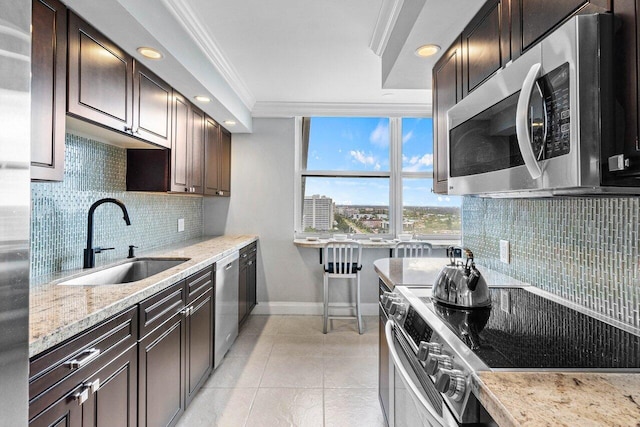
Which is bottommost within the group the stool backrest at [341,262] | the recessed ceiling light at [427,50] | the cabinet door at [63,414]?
the cabinet door at [63,414]

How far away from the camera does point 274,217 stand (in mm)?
4234

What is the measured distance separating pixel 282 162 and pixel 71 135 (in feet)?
7.94

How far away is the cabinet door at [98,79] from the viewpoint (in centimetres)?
154

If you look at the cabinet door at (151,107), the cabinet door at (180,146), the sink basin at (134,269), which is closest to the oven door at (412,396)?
the sink basin at (134,269)

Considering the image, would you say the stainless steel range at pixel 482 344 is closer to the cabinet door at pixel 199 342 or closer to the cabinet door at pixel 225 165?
the cabinet door at pixel 199 342

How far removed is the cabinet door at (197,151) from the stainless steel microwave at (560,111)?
251 centimetres

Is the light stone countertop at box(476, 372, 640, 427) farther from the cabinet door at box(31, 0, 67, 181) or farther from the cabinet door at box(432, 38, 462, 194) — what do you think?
the cabinet door at box(31, 0, 67, 181)

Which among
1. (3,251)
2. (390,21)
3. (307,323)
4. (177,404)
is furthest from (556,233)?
(307,323)

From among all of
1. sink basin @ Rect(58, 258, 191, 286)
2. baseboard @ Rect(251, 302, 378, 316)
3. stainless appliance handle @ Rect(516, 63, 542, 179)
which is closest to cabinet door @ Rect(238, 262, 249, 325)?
baseboard @ Rect(251, 302, 378, 316)

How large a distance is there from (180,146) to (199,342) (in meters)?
1.49

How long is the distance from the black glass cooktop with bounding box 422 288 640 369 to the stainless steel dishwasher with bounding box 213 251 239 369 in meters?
1.82

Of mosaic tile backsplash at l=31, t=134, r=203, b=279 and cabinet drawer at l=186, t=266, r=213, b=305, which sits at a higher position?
mosaic tile backsplash at l=31, t=134, r=203, b=279

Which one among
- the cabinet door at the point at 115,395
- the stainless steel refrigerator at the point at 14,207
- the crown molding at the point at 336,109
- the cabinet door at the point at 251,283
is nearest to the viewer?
the stainless steel refrigerator at the point at 14,207

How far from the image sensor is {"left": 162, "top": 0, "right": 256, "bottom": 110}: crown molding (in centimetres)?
202
